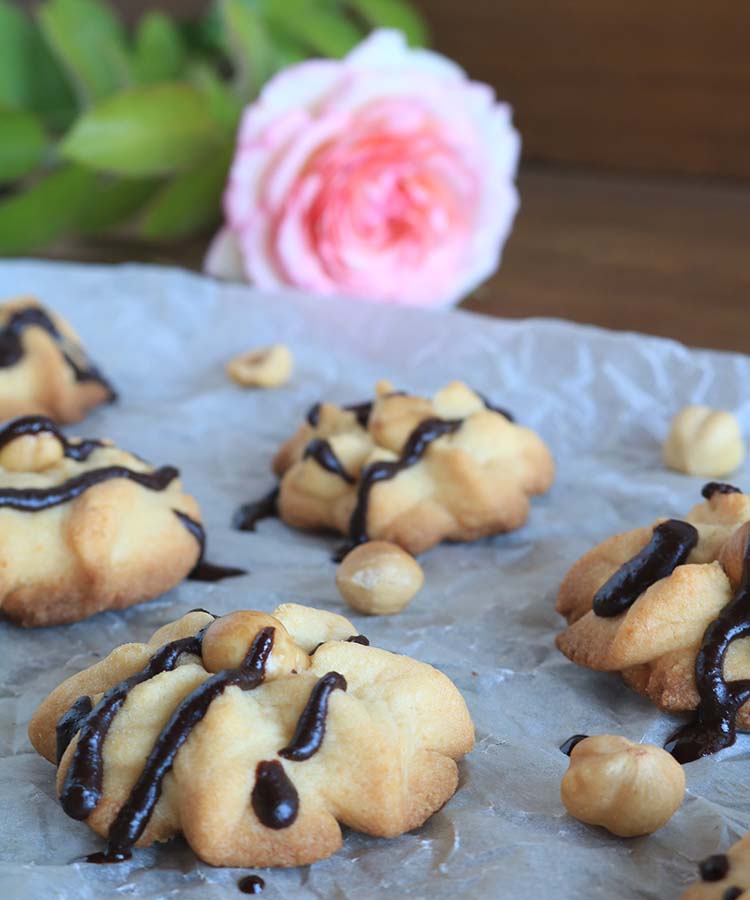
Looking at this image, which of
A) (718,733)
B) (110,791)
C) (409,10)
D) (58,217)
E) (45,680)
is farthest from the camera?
(409,10)

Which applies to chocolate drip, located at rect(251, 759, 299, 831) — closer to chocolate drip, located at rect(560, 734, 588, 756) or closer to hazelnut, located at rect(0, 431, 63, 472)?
chocolate drip, located at rect(560, 734, 588, 756)

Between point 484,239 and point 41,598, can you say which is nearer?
point 41,598

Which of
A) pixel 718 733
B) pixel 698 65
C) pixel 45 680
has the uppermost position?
pixel 698 65

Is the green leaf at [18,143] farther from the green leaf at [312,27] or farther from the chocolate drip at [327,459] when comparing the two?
the chocolate drip at [327,459]

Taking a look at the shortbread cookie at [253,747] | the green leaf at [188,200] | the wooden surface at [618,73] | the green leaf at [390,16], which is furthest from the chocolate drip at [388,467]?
the wooden surface at [618,73]

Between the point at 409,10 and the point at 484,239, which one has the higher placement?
the point at 409,10

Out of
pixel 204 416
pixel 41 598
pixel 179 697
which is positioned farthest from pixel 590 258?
pixel 179 697

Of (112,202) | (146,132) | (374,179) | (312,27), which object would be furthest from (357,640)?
(312,27)

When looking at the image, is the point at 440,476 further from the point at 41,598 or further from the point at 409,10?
the point at 409,10

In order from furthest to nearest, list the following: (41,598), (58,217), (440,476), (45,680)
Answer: (58,217), (440,476), (41,598), (45,680)
